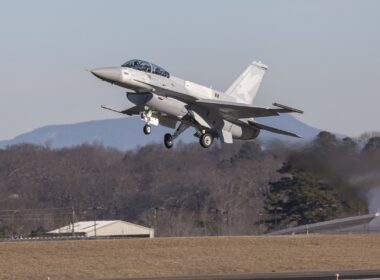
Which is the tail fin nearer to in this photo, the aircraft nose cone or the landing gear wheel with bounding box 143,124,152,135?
the landing gear wheel with bounding box 143,124,152,135

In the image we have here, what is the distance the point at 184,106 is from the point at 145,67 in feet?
8.99

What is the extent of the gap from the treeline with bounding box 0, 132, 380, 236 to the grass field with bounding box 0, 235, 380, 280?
16.9 meters

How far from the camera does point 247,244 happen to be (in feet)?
174

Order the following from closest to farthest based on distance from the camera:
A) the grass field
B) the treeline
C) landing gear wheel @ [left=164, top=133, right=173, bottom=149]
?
the grass field < landing gear wheel @ [left=164, top=133, right=173, bottom=149] < the treeline

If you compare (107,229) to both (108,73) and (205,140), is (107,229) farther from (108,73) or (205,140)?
(108,73)

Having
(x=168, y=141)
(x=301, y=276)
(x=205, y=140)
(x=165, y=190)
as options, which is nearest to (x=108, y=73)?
(x=168, y=141)

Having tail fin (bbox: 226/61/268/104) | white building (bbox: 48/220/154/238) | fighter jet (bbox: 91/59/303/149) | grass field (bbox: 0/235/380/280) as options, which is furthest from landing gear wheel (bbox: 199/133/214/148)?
white building (bbox: 48/220/154/238)

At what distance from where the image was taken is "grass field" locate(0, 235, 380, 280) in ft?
150

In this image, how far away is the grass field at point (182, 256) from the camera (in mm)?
45688

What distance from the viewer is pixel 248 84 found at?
172ft

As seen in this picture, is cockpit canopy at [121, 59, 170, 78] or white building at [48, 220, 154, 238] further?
white building at [48, 220, 154, 238]

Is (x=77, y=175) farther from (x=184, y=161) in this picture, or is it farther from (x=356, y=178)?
(x=356, y=178)

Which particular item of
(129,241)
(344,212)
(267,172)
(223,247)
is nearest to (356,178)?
(223,247)

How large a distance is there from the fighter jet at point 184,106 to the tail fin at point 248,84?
0.08 m
